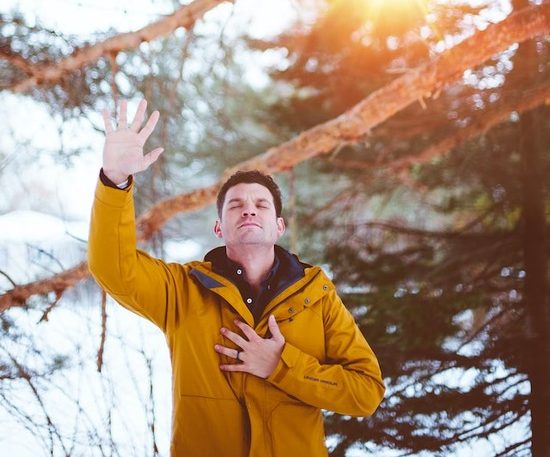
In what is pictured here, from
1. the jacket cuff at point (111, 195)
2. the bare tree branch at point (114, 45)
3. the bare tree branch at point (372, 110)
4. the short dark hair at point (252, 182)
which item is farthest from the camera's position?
the bare tree branch at point (114, 45)

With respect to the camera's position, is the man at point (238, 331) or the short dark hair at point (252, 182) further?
the short dark hair at point (252, 182)

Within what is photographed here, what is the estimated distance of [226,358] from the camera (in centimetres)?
134

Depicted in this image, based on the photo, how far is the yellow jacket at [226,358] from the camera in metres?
1.25

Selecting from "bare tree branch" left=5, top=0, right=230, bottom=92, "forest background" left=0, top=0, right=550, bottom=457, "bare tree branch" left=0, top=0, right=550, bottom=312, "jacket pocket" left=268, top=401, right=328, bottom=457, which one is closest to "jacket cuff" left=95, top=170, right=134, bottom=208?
"jacket pocket" left=268, top=401, right=328, bottom=457

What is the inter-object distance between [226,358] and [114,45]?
1790mm

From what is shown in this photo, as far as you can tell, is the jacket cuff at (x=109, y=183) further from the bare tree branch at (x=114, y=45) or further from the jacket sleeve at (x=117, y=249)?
the bare tree branch at (x=114, y=45)

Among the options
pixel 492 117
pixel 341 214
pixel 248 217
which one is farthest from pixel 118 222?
pixel 341 214

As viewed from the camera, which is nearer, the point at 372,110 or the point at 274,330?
the point at 274,330

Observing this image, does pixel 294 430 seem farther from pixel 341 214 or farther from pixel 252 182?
pixel 341 214

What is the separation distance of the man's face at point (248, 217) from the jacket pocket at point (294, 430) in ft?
1.31

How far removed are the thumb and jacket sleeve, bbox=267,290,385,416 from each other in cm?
2

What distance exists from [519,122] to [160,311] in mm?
3437

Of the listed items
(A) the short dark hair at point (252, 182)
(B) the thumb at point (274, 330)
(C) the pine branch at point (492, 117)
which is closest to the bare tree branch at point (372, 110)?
(C) the pine branch at point (492, 117)

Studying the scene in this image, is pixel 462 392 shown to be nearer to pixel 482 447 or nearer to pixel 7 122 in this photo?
pixel 482 447
